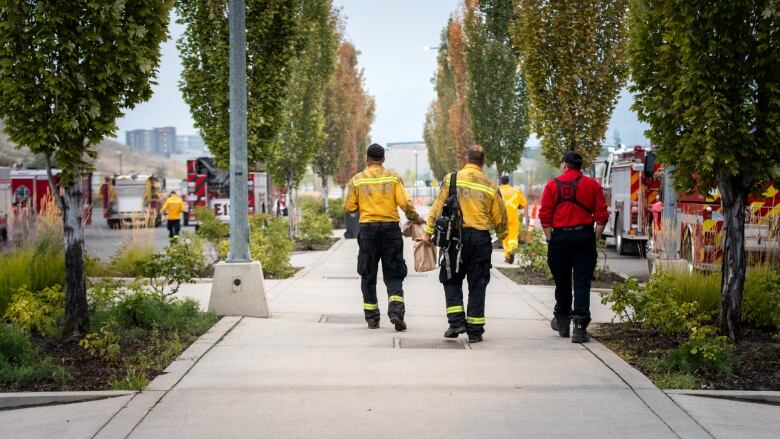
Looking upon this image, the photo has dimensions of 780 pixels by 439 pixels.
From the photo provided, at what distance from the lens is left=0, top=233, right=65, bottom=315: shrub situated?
9.94 m

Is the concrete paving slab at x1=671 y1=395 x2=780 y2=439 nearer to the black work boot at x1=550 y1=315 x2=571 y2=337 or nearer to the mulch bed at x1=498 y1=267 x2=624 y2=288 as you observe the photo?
the black work boot at x1=550 y1=315 x2=571 y2=337

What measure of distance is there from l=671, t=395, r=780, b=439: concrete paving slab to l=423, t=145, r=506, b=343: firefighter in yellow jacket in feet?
9.31

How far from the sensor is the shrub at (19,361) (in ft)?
24.2

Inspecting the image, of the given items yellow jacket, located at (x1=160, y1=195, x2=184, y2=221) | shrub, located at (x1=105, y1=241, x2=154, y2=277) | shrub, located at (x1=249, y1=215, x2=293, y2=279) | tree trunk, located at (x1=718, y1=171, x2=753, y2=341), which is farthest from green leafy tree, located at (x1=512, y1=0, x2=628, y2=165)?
yellow jacket, located at (x1=160, y1=195, x2=184, y2=221)

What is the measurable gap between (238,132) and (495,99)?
70.8 ft

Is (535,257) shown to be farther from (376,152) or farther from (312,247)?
(312,247)

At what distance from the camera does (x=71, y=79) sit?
831 centimetres

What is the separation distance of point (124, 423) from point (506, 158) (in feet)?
86.2

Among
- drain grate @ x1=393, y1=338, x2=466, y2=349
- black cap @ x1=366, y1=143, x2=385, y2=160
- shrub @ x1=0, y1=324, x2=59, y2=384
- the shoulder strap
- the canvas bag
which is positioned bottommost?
drain grate @ x1=393, y1=338, x2=466, y2=349

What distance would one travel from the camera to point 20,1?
813cm

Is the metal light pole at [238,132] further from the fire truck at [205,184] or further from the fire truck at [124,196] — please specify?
the fire truck at [124,196]

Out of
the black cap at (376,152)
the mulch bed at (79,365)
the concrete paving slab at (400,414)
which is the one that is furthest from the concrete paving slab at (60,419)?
the black cap at (376,152)

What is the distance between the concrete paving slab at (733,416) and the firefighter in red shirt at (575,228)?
251 centimetres

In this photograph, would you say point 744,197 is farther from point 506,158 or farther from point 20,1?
point 506,158
